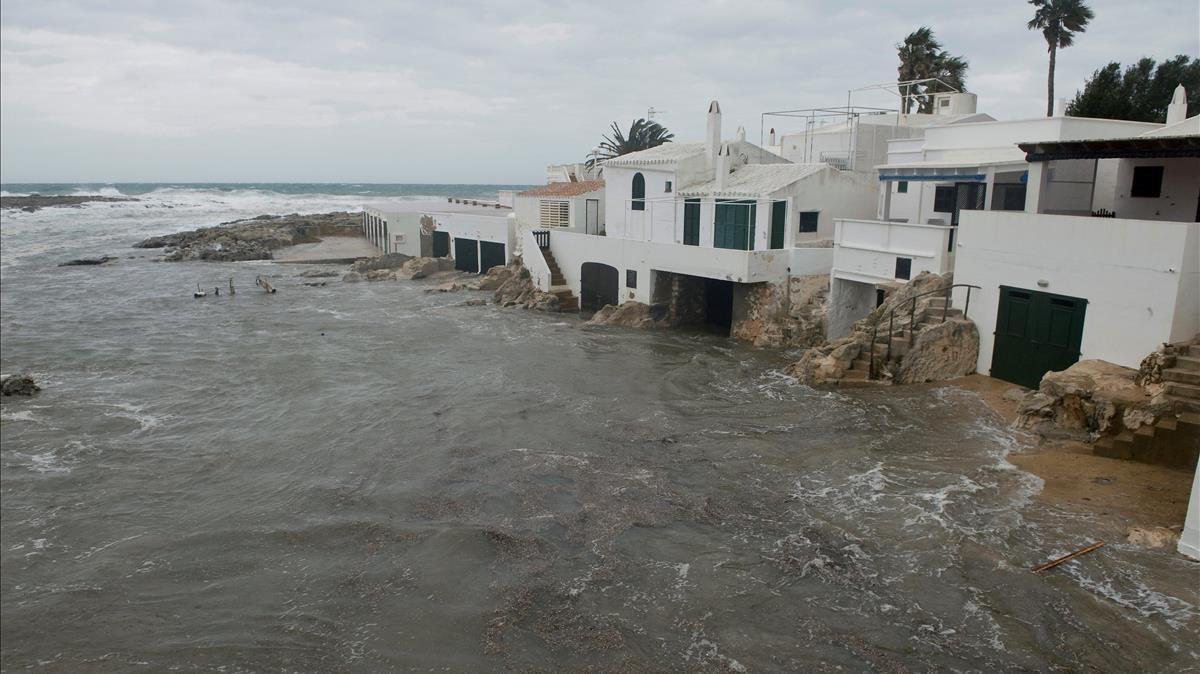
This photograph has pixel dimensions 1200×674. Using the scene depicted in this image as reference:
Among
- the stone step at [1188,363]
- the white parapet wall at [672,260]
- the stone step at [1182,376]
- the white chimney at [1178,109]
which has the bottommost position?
the stone step at [1182,376]

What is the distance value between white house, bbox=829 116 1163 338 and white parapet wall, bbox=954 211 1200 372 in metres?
1.32

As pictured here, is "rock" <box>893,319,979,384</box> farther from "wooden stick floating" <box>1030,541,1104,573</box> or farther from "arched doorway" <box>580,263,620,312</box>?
"arched doorway" <box>580,263,620,312</box>

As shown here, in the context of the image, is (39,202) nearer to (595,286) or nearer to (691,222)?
(595,286)

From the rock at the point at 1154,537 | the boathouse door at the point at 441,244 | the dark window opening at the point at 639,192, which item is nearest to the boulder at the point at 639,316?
the dark window opening at the point at 639,192

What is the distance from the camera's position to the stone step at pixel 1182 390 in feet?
47.1

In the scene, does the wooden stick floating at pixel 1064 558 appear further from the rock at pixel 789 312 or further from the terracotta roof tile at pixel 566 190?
the terracotta roof tile at pixel 566 190

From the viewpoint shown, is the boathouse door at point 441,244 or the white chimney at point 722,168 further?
the boathouse door at point 441,244

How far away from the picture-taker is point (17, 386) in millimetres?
22875

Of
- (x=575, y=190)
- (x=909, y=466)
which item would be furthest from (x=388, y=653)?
(x=575, y=190)

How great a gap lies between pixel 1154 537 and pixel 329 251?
57.2 metres

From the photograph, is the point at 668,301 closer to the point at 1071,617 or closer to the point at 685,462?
the point at 685,462

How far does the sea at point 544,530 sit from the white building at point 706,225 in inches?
193

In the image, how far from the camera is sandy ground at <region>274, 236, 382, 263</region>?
185ft

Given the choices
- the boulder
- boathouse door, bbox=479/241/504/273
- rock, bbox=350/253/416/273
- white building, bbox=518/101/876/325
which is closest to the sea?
white building, bbox=518/101/876/325
